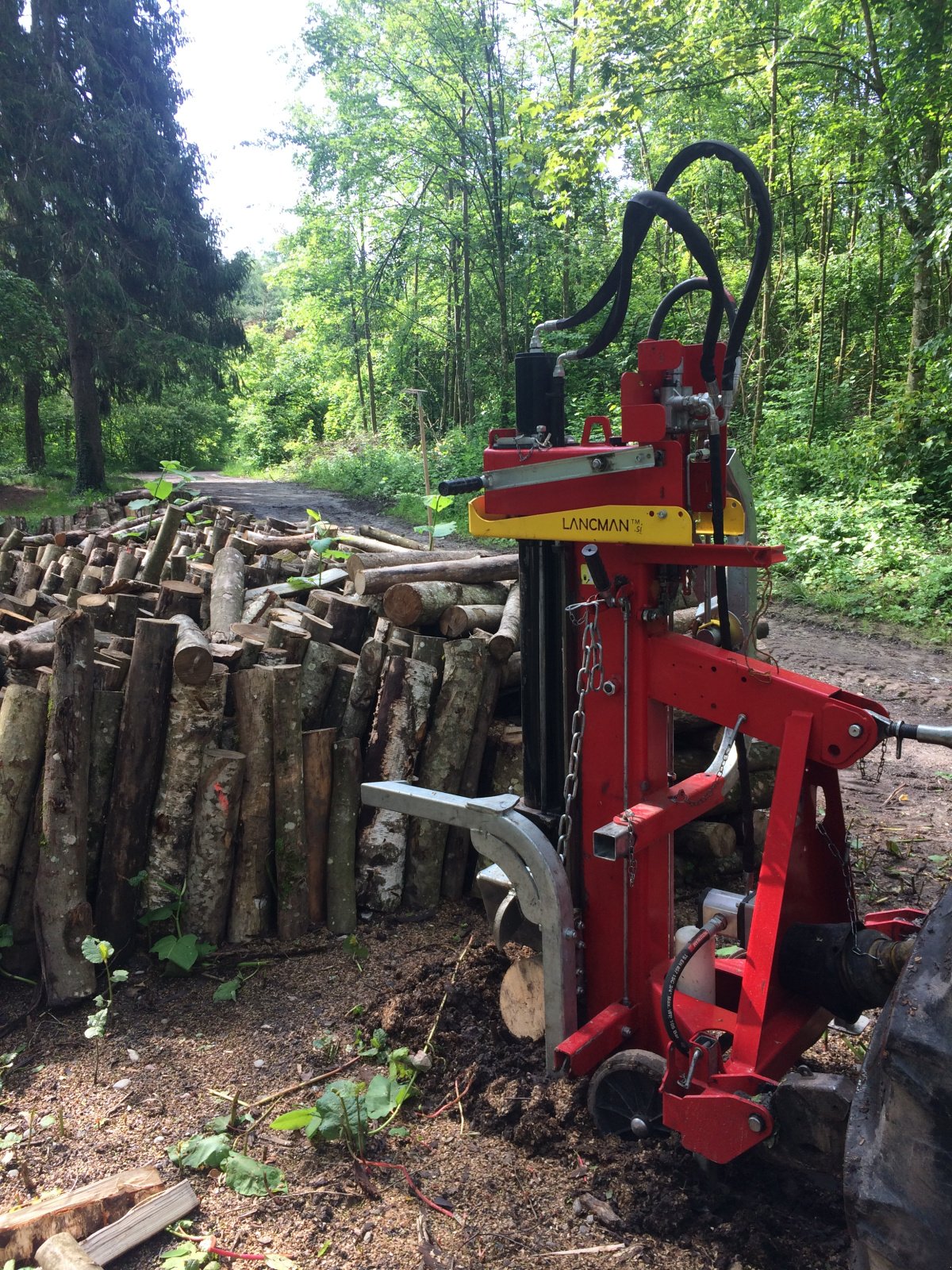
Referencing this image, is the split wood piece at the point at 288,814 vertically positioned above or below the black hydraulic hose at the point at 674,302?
below

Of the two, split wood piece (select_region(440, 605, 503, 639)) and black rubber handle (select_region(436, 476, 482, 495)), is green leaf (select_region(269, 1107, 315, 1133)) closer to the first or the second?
black rubber handle (select_region(436, 476, 482, 495))

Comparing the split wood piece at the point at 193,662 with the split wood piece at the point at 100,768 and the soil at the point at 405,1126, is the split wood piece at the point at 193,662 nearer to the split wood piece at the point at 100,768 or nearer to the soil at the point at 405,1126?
the split wood piece at the point at 100,768

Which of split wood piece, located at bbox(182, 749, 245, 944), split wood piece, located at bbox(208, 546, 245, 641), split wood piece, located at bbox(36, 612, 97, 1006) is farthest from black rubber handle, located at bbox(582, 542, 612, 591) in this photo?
split wood piece, located at bbox(208, 546, 245, 641)

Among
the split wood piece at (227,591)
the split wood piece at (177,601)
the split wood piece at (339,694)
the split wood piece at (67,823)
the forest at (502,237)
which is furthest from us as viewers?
the forest at (502,237)

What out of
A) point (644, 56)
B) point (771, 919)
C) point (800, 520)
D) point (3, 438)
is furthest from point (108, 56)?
point (771, 919)

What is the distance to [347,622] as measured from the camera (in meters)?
5.20

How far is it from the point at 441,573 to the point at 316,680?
1.28 metres

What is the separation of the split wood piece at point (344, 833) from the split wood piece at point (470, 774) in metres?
0.46

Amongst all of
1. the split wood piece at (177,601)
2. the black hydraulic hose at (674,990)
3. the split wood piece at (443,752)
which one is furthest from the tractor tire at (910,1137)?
the split wood piece at (177,601)

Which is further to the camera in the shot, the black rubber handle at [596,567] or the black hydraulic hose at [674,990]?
the black rubber handle at [596,567]

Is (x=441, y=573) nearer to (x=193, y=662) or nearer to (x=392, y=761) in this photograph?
(x=392, y=761)

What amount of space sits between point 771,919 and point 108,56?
27.6 meters

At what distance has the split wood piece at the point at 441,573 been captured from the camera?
5332 millimetres

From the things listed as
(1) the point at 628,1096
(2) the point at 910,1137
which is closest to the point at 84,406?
(1) the point at 628,1096
